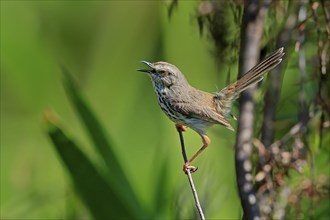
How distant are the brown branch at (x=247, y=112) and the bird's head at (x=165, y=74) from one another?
0.26 metres

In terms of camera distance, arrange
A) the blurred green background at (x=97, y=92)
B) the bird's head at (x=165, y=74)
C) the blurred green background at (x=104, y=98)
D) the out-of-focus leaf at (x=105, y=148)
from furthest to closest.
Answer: the blurred green background at (x=97, y=92)
the blurred green background at (x=104, y=98)
the out-of-focus leaf at (x=105, y=148)
the bird's head at (x=165, y=74)

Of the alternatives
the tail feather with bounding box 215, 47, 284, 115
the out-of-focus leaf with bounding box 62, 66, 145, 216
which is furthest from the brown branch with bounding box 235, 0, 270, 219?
the out-of-focus leaf with bounding box 62, 66, 145, 216

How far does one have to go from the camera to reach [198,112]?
121 inches

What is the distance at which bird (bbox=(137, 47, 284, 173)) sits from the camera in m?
2.98

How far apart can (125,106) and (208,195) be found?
1.29 metres

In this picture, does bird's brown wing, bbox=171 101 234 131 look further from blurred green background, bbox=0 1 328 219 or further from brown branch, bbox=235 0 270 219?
blurred green background, bbox=0 1 328 219

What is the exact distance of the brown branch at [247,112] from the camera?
2.70 meters

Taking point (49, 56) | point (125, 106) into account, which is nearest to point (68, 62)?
point (49, 56)

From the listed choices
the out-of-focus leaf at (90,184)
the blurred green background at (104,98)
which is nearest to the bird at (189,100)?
the blurred green background at (104,98)

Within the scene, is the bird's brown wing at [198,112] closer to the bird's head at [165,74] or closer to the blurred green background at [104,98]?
the bird's head at [165,74]

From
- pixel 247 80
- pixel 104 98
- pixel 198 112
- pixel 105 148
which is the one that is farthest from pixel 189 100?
pixel 104 98

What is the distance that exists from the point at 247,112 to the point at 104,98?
69.5 inches

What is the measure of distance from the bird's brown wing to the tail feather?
0.24ft

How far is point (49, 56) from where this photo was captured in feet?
15.1
